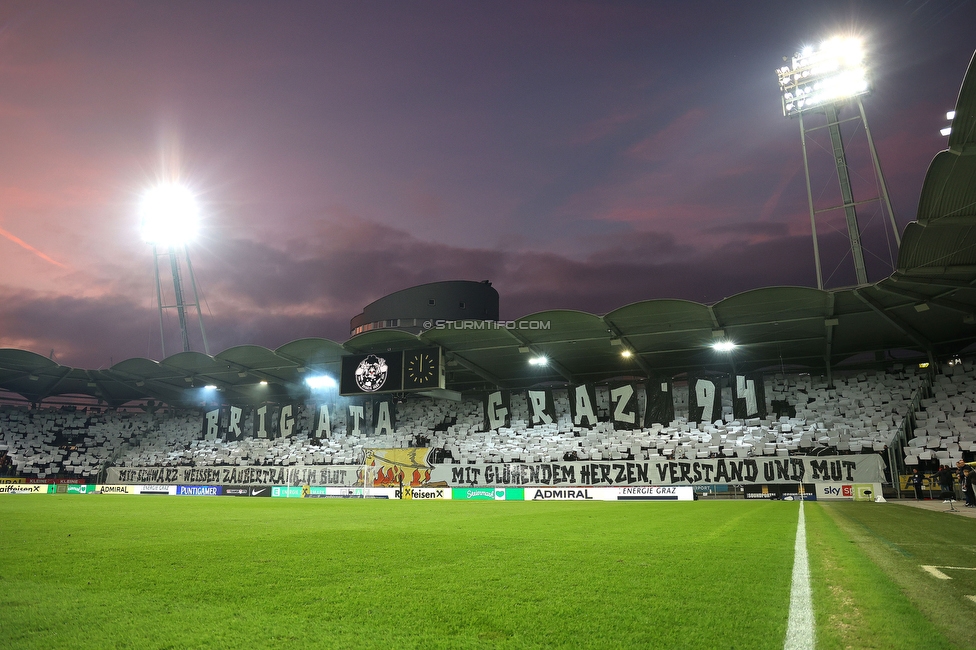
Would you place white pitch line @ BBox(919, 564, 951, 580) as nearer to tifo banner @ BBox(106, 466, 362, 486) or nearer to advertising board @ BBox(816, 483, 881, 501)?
advertising board @ BBox(816, 483, 881, 501)

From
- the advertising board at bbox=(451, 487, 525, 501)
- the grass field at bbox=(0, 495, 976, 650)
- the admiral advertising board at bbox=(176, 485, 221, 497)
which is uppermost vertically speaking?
the grass field at bbox=(0, 495, 976, 650)

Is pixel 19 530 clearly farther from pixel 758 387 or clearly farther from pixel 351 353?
pixel 758 387

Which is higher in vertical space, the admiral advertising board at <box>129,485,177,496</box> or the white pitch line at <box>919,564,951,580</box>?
the white pitch line at <box>919,564,951,580</box>

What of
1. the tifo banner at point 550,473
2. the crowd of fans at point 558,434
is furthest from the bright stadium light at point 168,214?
the tifo banner at point 550,473

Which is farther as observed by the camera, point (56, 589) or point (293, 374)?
point (293, 374)

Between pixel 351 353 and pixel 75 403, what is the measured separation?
3225 centimetres

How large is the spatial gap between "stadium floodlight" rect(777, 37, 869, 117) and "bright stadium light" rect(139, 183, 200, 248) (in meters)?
40.4

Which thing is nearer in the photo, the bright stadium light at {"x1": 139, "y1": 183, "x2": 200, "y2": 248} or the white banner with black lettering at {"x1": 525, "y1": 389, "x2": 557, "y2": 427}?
the white banner with black lettering at {"x1": 525, "y1": 389, "x2": 557, "y2": 427}

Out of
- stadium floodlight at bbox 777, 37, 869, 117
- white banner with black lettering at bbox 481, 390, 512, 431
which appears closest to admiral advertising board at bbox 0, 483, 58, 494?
white banner with black lettering at bbox 481, 390, 512, 431

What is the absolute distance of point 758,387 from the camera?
31.7 m

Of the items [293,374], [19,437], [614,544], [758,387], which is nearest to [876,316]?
[758,387]

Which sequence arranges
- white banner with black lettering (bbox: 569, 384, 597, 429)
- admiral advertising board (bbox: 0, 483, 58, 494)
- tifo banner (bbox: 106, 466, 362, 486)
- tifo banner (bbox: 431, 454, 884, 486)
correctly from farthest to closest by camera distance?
tifo banner (bbox: 106, 466, 362, 486)
white banner with black lettering (bbox: 569, 384, 597, 429)
admiral advertising board (bbox: 0, 483, 58, 494)
tifo banner (bbox: 431, 454, 884, 486)

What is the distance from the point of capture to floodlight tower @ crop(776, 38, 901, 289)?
26.7 meters

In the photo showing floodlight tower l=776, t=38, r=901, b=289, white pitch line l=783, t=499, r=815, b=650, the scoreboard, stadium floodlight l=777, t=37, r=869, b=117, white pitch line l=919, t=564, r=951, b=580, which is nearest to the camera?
white pitch line l=783, t=499, r=815, b=650
